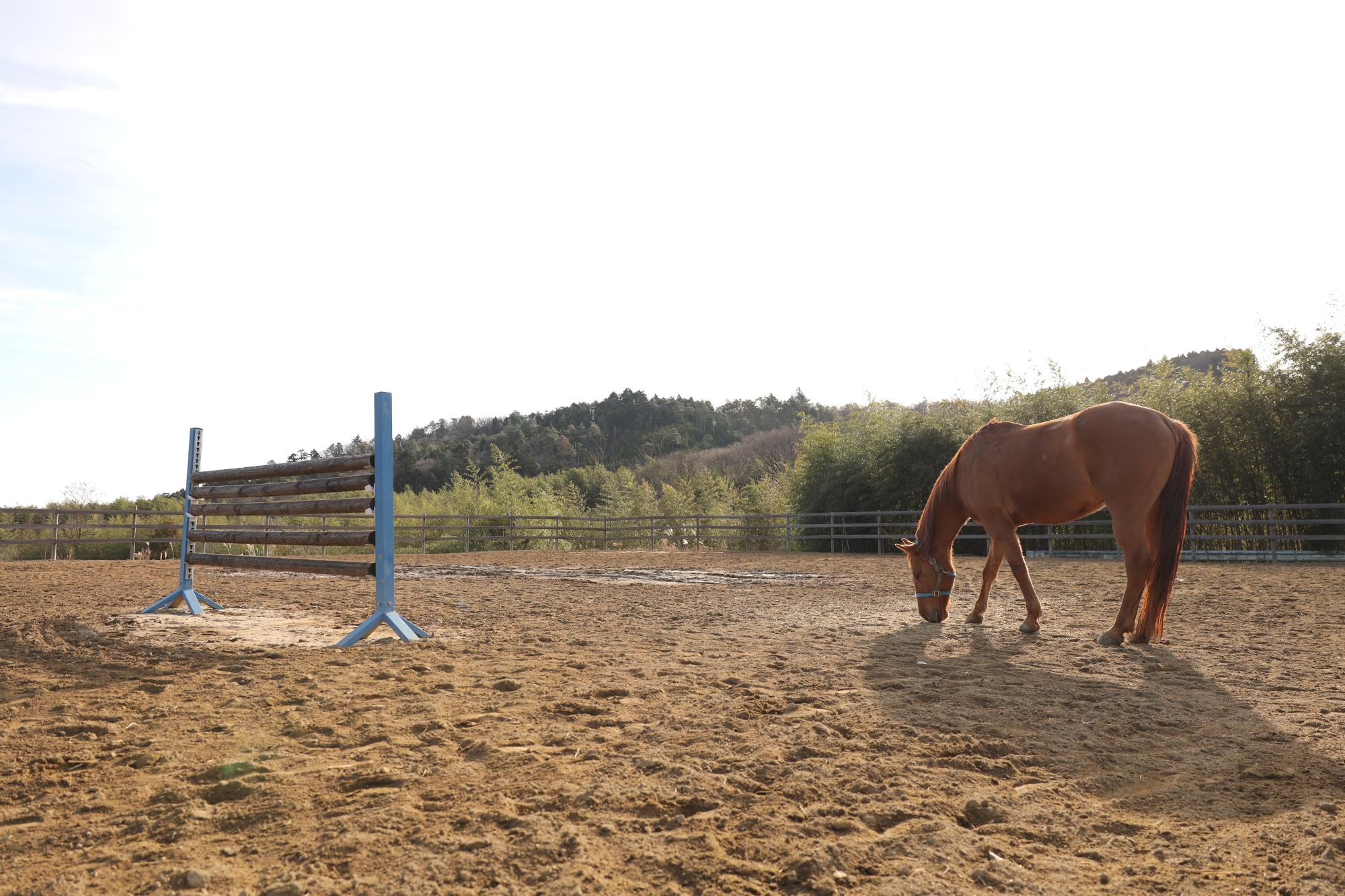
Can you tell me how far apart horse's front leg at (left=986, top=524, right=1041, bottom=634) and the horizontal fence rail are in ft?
15.0

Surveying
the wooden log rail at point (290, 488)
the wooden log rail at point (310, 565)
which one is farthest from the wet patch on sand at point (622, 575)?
the wooden log rail at point (310, 565)

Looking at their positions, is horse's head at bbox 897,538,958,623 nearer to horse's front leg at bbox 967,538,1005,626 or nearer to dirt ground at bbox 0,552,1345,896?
horse's front leg at bbox 967,538,1005,626

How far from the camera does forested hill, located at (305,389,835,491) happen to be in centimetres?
5172

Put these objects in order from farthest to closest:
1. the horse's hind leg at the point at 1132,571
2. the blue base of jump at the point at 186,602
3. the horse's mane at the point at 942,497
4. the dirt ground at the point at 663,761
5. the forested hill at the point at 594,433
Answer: the forested hill at the point at 594,433 < the horse's mane at the point at 942,497 < the blue base of jump at the point at 186,602 < the horse's hind leg at the point at 1132,571 < the dirt ground at the point at 663,761

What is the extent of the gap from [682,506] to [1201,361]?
31622 mm

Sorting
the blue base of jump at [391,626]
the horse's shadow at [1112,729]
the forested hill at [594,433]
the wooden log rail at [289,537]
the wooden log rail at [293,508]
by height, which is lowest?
the horse's shadow at [1112,729]

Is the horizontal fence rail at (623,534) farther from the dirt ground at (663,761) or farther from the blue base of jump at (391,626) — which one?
the dirt ground at (663,761)

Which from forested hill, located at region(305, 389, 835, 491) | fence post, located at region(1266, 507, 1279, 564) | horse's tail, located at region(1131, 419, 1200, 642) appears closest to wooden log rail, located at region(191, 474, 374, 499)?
horse's tail, located at region(1131, 419, 1200, 642)

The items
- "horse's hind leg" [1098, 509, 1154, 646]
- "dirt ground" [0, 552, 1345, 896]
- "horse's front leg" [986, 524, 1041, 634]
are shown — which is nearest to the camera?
"dirt ground" [0, 552, 1345, 896]

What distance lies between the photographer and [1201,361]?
41094 mm

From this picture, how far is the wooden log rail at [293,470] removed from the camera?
16.7 ft

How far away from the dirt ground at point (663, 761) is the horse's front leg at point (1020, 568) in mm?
129

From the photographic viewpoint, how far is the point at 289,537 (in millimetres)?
5512

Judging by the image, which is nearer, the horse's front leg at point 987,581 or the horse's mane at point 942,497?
the horse's front leg at point 987,581
